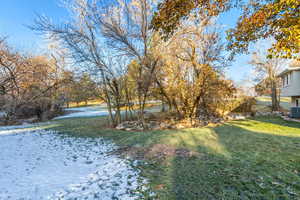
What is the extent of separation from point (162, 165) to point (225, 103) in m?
9.13

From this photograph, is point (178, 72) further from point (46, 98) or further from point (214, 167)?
point (46, 98)

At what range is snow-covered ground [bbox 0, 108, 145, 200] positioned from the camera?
2.27 metres

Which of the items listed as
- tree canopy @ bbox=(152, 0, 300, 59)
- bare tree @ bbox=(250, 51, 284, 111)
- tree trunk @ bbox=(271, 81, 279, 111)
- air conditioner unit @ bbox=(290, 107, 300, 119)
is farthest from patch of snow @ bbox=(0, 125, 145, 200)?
bare tree @ bbox=(250, 51, 284, 111)

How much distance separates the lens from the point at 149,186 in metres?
2.38

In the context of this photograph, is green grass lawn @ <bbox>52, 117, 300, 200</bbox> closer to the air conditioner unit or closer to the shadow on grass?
the shadow on grass

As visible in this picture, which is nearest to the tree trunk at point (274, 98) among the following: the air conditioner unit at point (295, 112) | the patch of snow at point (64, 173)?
the air conditioner unit at point (295, 112)

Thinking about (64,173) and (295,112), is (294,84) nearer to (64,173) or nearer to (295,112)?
(295,112)

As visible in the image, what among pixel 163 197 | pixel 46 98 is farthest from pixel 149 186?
pixel 46 98

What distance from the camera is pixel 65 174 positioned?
2.90 m

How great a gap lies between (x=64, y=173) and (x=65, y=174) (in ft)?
0.22

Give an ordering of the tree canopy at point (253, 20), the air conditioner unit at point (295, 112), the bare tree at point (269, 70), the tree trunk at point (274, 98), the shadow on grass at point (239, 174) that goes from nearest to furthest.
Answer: the shadow on grass at point (239, 174), the tree canopy at point (253, 20), the air conditioner unit at point (295, 112), the tree trunk at point (274, 98), the bare tree at point (269, 70)

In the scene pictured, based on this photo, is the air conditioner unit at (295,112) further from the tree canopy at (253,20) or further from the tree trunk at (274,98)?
the tree canopy at (253,20)

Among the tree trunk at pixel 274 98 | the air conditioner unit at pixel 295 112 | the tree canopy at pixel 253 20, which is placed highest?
the tree canopy at pixel 253 20

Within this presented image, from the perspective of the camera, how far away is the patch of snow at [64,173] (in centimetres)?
227
